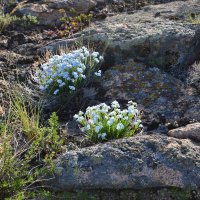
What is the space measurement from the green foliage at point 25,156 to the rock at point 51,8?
4148 millimetres

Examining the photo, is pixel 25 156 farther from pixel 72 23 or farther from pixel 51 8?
pixel 51 8

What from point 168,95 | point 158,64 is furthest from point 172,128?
point 158,64

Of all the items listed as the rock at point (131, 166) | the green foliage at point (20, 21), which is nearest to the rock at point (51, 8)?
the green foliage at point (20, 21)

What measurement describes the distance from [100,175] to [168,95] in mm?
1847

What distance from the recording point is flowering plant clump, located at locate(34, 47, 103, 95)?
18.9ft

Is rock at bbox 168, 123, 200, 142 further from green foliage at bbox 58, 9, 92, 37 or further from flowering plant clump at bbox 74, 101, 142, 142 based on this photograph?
green foliage at bbox 58, 9, 92, 37

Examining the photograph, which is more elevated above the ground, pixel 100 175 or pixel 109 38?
pixel 109 38

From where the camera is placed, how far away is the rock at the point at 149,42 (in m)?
6.30

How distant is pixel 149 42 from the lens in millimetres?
6391

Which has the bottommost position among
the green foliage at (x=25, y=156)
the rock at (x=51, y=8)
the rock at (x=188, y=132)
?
the green foliage at (x=25, y=156)

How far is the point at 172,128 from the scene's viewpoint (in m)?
4.86

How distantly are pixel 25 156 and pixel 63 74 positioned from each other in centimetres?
177

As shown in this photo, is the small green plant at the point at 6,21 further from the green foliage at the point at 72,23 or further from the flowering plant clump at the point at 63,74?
the flowering plant clump at the point at 63,74

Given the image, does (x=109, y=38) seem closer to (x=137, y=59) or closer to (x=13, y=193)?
(x=137, y=59)
